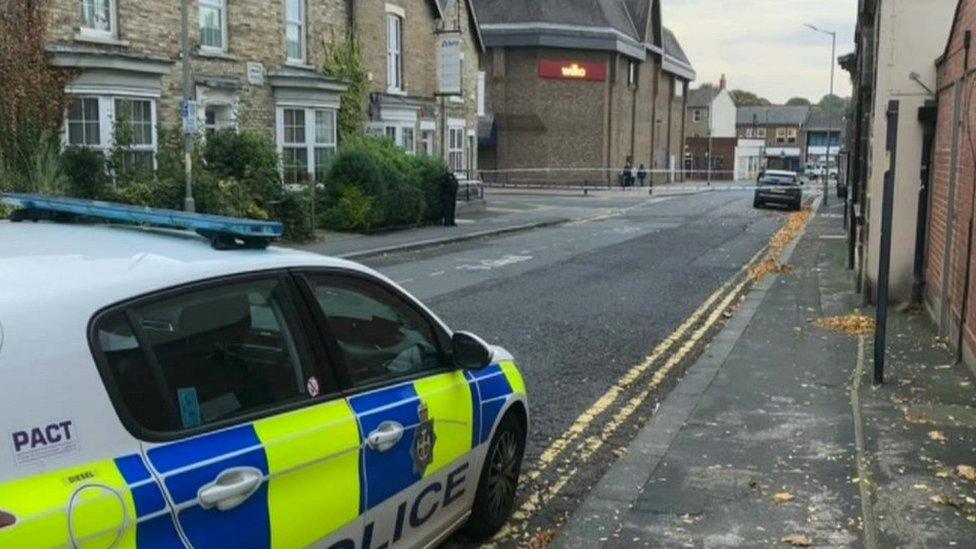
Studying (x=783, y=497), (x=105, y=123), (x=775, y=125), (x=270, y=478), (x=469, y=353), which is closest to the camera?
(x=270, y=478)

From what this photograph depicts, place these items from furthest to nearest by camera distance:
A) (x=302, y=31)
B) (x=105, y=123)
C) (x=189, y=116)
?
(x=302, y=31) → (x=105, y=123) → (x=189, y=116)

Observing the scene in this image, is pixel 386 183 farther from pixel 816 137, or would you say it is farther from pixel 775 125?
pixel 775 125

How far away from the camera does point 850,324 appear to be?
36.6 ft

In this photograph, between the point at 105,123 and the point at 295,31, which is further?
the point at 295,31

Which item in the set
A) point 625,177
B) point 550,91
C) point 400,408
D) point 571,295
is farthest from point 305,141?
point 625,177

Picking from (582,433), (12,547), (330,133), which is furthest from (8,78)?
(12,547)

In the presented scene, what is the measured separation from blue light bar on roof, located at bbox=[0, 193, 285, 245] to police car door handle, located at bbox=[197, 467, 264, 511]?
3.10ft

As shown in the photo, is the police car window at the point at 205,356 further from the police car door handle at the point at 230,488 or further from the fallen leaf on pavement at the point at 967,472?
the fallen leaf on pavement at the point at 967,472

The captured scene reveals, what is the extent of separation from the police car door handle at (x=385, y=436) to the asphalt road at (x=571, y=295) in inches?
54.3

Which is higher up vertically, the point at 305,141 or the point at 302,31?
the point at 302,31

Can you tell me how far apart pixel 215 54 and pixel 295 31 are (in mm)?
3971

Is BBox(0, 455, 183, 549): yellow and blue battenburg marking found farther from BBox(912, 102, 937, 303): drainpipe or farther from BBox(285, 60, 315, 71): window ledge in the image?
BBox(285, 60, 315, 71): window ledge

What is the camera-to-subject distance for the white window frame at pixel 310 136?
25516mm

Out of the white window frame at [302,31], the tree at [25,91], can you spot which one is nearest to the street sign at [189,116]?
the tree at [25,91]
